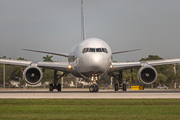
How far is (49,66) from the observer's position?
2811 cm

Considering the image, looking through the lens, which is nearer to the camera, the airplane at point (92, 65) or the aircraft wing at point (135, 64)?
the airplane at point (92, 65)

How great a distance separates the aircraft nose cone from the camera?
23.8 m

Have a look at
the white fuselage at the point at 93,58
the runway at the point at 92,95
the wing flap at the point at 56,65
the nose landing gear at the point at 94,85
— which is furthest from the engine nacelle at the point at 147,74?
the wing flap at the point at 56,65

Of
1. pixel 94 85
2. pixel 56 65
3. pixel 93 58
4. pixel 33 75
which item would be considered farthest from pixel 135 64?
pixel 33 75

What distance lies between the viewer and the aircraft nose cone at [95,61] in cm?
2381

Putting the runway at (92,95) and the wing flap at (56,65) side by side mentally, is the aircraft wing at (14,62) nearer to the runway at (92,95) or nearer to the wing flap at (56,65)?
the wing flap at (56,65)

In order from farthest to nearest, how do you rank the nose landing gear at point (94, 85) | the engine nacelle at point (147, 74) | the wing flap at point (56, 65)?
the wing flap at point (56, 65), the engine nacelle at point (147, 74), the nose landing gear at point (94, 85)

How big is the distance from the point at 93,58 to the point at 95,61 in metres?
0.31

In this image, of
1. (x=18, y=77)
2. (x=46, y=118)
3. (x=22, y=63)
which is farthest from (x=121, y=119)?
(x=18, y=77)

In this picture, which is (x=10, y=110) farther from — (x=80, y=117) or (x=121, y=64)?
(x=121, y=64)

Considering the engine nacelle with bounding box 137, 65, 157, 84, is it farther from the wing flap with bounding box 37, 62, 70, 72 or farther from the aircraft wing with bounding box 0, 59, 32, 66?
the aircraft wing with bounding box 0, 59, 32, 66

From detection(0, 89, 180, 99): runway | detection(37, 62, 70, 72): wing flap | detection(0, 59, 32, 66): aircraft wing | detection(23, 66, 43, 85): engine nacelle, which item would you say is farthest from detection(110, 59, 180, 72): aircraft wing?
detection(0, 59, 32, 66): aircraft wing

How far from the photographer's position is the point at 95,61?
2381 centimetres

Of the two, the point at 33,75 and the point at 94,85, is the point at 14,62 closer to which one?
the point at 33,75
